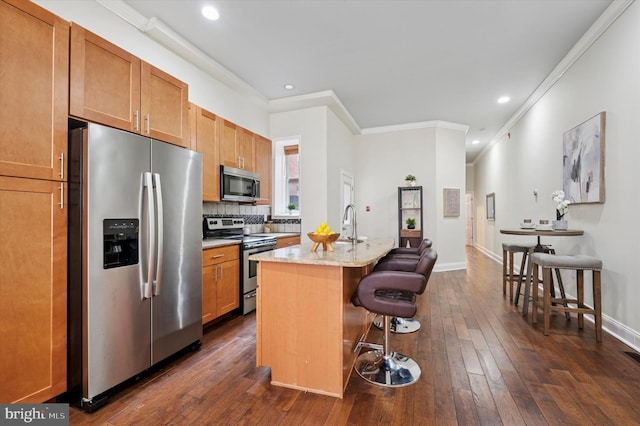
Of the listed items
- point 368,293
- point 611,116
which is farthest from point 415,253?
point 611,116

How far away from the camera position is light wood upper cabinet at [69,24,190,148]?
1802 millimetres

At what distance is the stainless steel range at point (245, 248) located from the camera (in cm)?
327

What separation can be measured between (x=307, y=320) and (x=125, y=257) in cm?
128

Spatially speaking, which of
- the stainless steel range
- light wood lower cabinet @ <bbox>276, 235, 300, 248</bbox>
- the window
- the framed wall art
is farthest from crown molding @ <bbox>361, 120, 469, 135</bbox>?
the stainless steel range

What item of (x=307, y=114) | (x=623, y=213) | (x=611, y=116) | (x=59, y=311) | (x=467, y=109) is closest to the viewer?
(x=59, y=311)

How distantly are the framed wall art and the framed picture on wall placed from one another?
197 centimetres

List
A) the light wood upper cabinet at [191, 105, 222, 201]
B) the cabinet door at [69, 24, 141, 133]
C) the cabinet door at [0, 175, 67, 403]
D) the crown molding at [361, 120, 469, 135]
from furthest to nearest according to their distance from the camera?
the crown molding at [361, 120, 469, 135]
the light wood upper cabinet at [191, 105, 222, 201]
the cabinet door at [69, 24, 141, 133]
the cabinet door at [0, 175, 67, 403]

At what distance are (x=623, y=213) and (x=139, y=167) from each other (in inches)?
160

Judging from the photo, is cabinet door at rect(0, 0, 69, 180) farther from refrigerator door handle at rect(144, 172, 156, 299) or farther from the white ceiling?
the white ceiling

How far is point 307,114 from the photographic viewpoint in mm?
4645

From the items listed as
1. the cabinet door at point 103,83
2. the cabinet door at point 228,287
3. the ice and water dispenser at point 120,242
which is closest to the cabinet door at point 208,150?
the cabinet door at point 228,287

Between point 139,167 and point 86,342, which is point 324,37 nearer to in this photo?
point 139,167

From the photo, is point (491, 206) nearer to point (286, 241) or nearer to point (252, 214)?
point (286, 241)

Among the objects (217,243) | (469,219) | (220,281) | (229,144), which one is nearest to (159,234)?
(217,243)
